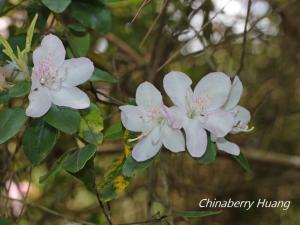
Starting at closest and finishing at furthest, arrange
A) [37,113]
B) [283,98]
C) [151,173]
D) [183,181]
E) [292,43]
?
[37,113]
[151,173]
[183,181]
[292,43]
[283,98]

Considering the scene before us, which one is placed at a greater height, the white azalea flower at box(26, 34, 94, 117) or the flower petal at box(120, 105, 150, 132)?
the white azalea flower at box(26, 34, 94, 117)

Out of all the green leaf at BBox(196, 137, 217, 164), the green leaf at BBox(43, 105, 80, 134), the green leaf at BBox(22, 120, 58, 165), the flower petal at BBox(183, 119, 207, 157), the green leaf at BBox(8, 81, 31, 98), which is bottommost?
the green leaf at BBox(22, 120, 58, 165)

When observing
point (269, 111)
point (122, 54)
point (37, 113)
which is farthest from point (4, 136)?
point (269, 111)

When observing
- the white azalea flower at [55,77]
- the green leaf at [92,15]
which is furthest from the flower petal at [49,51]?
the green leaf at [92,15]

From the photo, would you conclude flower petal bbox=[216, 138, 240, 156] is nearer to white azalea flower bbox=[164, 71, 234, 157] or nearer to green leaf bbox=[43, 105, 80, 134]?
white azalea flower bbox=[164, 71, 234, 157]

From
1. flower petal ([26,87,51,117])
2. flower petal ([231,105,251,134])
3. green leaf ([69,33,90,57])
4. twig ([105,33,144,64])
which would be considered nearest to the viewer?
flower petal ([26,87,51,117])

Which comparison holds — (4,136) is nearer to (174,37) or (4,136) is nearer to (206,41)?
(174,37)

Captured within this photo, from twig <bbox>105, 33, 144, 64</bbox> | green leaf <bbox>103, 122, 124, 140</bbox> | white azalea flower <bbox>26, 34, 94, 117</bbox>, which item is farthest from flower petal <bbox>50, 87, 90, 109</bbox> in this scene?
twig <bbox>105, 33, 144, 64</bbox>
